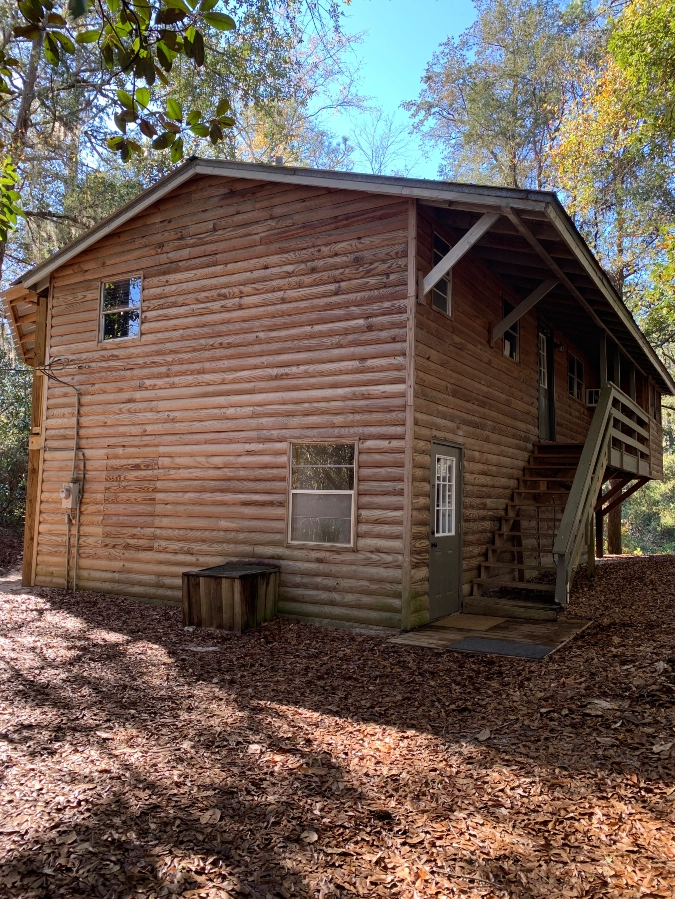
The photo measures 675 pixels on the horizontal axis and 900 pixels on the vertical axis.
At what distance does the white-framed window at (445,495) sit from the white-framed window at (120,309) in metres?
5.32

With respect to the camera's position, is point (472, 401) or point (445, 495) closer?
point (445, 495)

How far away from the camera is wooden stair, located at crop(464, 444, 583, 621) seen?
28.0 ft

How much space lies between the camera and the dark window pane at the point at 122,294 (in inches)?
410

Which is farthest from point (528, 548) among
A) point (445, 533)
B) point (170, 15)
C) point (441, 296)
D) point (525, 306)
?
point (170, 15)

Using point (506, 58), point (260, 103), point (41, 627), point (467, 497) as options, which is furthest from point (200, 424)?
point (506, 58)

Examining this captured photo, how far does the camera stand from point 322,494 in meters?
8.16

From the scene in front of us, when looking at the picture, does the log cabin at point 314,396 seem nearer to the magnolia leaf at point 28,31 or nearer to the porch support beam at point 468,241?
the porch support beam at point 468,241

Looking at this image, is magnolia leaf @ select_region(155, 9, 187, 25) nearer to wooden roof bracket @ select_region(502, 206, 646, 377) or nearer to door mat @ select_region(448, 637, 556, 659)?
wooden roof bracket @ select_region(502, 206, 646, 377)

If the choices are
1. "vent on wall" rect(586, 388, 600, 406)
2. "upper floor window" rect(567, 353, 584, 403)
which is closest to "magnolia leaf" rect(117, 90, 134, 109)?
"upper floor window" rect(567, 353, 584, 403)

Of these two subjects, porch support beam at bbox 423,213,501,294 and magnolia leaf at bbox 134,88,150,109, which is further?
porch support beam at bbox 423,213,501,294

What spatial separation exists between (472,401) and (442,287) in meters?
1.73

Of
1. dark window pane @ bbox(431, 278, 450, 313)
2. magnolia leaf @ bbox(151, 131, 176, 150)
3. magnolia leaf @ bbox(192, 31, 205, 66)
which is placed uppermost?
dark window pane @ bbox(431, 278, 450, 313)

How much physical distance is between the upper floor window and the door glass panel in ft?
6.88

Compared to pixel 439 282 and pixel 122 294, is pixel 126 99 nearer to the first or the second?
pixel 439 282
